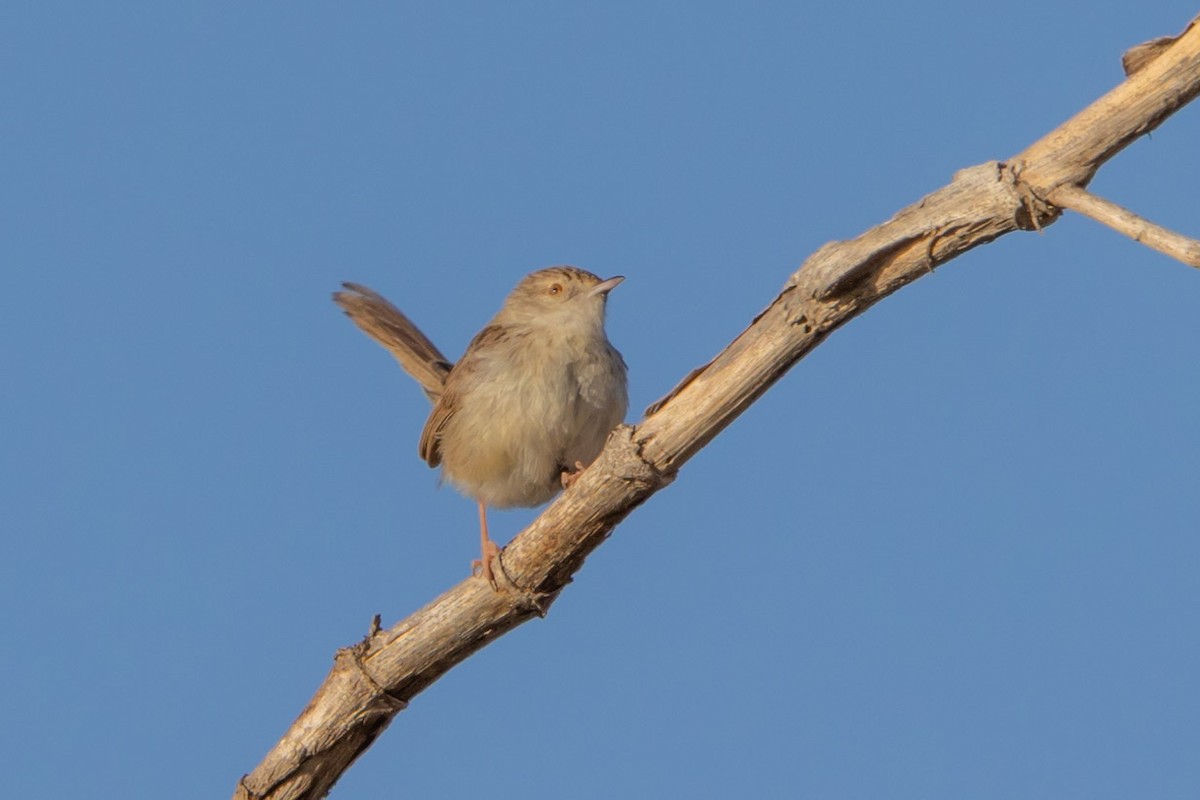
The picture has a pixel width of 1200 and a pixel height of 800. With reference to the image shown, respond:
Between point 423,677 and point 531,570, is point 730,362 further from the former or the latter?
point 423,677

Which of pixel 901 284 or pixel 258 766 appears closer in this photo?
pixel 901 284

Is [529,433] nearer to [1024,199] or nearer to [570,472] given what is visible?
[570,472]

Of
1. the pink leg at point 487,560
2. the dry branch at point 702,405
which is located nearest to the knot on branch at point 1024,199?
the dry branch at point 702,405

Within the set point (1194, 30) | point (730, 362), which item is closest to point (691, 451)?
point (730, 362)

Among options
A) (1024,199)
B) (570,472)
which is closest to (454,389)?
(570,472)

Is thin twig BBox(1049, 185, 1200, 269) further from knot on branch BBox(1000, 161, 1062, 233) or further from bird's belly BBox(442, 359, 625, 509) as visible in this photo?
bird's belly BBox(442, 359, 625, 509)

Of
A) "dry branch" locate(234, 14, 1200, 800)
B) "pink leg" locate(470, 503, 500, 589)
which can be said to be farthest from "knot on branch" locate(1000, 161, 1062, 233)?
"pink leg" locate(470, 503, 500, 589)
